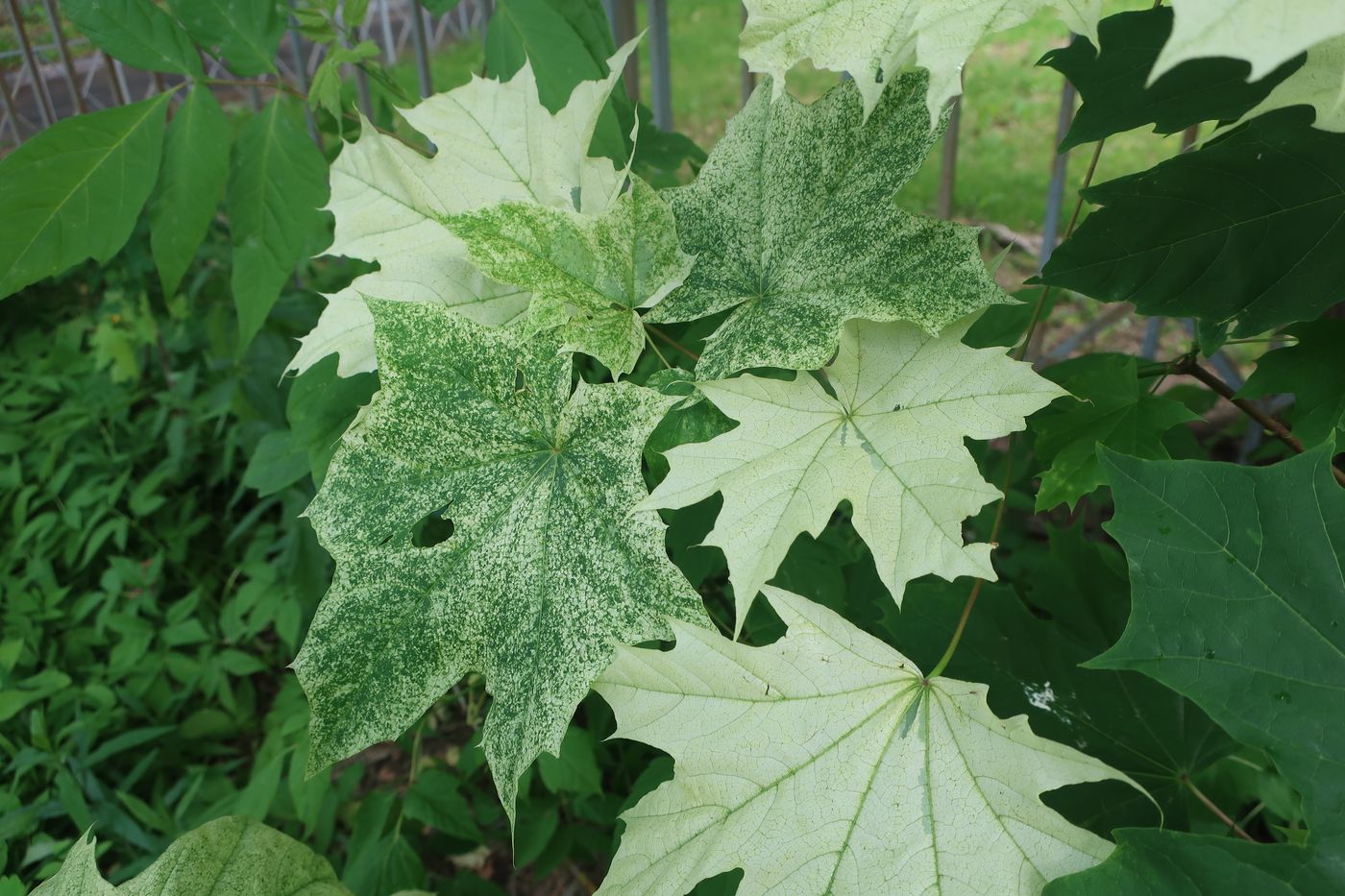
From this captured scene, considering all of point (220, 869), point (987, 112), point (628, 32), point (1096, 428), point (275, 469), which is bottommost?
point (987, 112)

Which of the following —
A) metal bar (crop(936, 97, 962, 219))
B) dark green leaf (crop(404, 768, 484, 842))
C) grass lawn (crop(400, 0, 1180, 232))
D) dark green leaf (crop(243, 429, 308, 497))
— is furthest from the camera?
grass lawn (crop(400, 0, 1180, 232))

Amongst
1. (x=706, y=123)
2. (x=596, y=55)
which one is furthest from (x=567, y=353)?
(x=706, y=123)

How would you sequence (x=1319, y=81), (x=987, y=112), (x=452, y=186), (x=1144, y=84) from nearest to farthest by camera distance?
(x=1319, y=81) → (x=1144, y=84) → (x=452, y=186) → (x=987, y=112)

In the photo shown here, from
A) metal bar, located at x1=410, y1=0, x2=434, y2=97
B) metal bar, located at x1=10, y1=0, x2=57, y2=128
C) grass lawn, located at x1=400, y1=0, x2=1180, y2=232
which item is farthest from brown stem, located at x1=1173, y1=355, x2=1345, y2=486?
metal bar, located at x1=10, y1=0, x2=57, y2=128

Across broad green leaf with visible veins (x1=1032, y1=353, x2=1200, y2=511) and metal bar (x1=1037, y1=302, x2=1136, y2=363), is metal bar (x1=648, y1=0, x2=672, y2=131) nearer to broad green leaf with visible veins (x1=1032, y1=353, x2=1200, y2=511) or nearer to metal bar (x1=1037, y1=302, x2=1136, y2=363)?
metal bar (x1=1037, y1=302, x2=1136, y2=363)

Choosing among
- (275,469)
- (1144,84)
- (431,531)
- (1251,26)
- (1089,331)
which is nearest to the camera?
(1251,26)

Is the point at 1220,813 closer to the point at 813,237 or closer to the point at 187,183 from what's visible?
the point at 813,237

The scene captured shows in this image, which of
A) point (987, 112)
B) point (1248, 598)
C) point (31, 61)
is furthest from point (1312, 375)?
point (987, 112)
